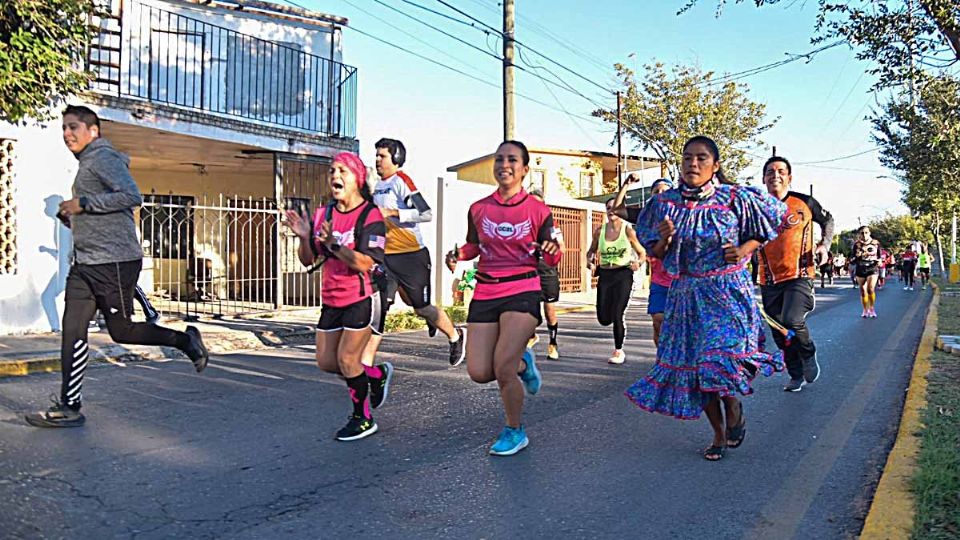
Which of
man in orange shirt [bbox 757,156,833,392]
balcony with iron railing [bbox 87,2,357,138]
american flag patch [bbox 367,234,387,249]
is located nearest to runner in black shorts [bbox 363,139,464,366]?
american flag patch [bbox 367,234,387,249]

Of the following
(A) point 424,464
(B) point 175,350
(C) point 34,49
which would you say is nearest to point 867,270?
(B) point 175,350

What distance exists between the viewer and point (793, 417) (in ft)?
20.8

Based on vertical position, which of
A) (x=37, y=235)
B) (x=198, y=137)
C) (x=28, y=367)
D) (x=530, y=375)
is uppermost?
(x=198, y=137)

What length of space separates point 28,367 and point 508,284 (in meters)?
5.59

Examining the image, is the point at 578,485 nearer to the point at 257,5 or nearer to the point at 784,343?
the point at 784,343

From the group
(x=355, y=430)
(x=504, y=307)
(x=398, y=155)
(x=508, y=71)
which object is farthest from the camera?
(x=508, y=71)

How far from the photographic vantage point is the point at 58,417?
5629 mm

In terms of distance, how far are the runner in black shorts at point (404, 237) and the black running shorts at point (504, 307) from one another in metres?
1.20

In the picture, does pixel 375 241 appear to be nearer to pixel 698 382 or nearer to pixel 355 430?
pixel 355 430

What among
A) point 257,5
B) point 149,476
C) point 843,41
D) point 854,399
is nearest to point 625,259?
point 854,399

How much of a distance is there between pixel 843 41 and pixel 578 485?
24.1 ft

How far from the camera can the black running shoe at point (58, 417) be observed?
5.59 meters

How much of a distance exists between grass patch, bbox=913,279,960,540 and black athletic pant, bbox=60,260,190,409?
15.5ft

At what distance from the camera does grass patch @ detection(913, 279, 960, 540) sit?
366 cm
